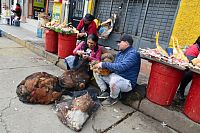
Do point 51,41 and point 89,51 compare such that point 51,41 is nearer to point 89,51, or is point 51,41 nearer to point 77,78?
point 89,51

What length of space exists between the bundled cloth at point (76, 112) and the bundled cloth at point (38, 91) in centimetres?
29

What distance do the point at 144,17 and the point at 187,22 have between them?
4.65 ft

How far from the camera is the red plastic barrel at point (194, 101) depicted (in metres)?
2.84

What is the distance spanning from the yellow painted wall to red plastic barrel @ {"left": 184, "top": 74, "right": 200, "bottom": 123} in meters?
2.13

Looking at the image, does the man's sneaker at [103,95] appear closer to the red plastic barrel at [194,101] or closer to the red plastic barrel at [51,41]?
the red plastic barrel at [194,101]

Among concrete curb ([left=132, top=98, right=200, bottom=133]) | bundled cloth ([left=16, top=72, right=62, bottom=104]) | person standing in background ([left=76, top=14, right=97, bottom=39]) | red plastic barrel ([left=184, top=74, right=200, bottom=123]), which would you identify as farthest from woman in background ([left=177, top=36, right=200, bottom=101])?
person standing in background ([left=76, top=14, right=97, bottom=39])

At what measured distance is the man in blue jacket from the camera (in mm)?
3359

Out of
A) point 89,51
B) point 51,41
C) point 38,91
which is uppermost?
point 89,51

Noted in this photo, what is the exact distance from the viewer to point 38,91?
3379 mm

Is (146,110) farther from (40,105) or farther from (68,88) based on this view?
(40,105)

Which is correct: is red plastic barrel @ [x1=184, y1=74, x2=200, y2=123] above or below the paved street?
above

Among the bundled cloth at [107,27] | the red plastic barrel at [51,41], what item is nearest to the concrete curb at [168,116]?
the red plastic barrel at [51,41]

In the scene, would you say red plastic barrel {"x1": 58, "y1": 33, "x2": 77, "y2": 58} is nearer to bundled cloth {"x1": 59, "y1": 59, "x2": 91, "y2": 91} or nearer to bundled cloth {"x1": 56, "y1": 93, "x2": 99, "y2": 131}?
bundled cloth {"x1": 59, "y1": 59, "x2": 91, "y2": 91}

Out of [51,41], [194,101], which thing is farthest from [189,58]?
[51,41]
